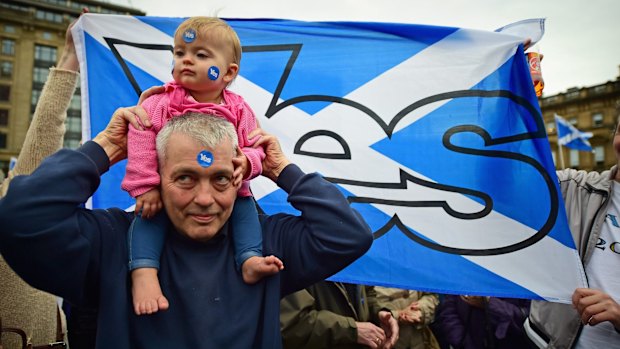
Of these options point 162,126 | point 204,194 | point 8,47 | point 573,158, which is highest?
point 8,47

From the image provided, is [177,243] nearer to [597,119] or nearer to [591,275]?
[591,275]

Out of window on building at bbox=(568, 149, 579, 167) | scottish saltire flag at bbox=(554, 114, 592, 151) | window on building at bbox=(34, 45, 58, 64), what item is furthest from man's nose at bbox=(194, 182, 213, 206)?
window on building at bbox=(34, 45, 58, 64)

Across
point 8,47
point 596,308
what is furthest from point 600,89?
point 8,47

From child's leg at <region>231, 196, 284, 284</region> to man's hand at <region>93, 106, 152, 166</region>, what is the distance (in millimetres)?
491

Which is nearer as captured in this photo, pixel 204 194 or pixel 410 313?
pixel 204 194

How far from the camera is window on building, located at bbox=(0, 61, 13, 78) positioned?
56469 millimetres

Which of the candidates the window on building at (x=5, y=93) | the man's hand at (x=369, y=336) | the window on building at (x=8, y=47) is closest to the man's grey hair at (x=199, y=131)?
the man's hand at (x=369, y=336)

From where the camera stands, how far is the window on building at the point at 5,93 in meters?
55.6

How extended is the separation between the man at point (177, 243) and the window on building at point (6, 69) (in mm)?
67585

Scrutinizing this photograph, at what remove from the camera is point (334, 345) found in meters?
2.85

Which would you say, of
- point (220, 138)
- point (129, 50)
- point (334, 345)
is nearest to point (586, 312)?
point (334, 345)

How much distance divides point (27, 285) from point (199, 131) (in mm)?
1337

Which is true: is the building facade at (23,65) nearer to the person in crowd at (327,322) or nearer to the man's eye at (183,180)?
the person in crowd at (327,322)

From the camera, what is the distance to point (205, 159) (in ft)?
5.16
